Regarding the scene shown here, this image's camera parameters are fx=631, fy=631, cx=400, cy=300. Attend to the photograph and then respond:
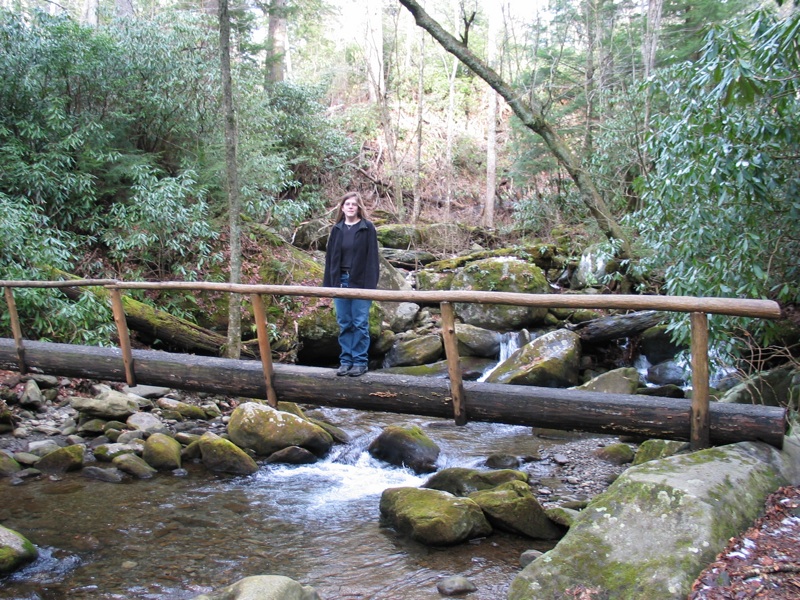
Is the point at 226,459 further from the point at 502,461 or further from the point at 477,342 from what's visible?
the point at 477,342

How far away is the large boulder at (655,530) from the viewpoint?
323 cm

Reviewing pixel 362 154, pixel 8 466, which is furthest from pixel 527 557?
pixel 362 154

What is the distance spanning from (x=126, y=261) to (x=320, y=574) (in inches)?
289

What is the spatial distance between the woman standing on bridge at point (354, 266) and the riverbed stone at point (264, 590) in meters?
2.05

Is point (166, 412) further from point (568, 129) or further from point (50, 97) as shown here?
point (568, 129)

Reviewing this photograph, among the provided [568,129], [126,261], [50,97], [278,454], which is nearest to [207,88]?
[50,97]

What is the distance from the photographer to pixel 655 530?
3465 millimetres

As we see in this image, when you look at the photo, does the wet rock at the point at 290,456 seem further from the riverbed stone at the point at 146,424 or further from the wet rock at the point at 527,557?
the wet rock at the point at 527,557

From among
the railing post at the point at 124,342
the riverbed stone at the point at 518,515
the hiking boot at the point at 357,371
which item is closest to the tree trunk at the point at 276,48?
the railing post at the point at 124,342

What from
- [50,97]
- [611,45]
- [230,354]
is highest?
[611,45]

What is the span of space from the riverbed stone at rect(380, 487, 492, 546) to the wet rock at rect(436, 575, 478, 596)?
23.6 inches

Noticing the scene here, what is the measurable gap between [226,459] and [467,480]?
2590mm

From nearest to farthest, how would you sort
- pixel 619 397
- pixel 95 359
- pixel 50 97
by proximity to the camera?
pixel 619 397, pixel 95 359, pixel 50 97

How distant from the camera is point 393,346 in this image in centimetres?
1161
